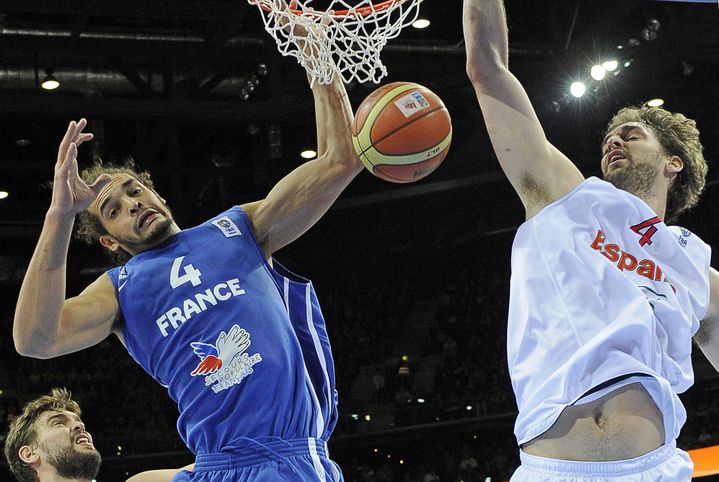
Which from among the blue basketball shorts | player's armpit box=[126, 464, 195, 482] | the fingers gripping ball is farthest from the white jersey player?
player's armpit box=[126, 464, 195, 482]

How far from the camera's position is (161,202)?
380 centimetres

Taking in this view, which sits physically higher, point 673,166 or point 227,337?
point 227,337

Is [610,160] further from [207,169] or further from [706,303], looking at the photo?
[207,169]

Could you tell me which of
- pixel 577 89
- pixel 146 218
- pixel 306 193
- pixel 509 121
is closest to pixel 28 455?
pixel 146 218

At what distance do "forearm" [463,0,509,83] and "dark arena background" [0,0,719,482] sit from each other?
7238 millimetres

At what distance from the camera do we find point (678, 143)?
137 inches

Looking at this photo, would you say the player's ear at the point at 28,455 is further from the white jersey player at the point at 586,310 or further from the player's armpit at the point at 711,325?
the player's armpit at the point at 711,325

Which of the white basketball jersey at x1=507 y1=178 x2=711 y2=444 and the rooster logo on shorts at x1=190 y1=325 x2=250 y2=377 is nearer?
the white basketball jersey at x1=507 y1=178 x2=711 y2=444

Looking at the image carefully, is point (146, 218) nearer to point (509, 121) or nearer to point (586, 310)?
point (509, 121)

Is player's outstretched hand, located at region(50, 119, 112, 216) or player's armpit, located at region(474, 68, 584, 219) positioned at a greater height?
player's outstretched hand, located at region(50, 119, 112, 216)

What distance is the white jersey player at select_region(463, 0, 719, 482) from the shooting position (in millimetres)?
2713

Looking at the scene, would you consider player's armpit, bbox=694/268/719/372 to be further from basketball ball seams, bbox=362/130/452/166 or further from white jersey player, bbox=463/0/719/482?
basketball ball seams, bbox=362/130/452/166

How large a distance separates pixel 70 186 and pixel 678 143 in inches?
85.9

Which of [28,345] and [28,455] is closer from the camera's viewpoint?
[28,345]
